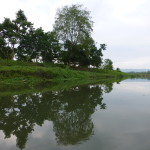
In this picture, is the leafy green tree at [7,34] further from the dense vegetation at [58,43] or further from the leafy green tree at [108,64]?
the leafy green tree at [108,64]

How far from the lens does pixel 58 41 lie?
45.9 metres

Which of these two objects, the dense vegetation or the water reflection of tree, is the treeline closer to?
the dense vegetation

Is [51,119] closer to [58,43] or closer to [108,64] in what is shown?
[58,43]

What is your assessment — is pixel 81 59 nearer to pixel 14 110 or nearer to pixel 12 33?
pixel 12 33

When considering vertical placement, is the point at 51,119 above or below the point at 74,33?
below

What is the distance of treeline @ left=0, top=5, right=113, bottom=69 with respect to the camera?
1624 inches

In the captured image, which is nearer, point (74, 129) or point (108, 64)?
point (74, 129)

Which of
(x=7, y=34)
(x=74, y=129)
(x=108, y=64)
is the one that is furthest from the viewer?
(x=108, y=64)

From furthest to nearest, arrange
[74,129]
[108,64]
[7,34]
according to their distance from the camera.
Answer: [108,64] → [7,34] → [74,129]

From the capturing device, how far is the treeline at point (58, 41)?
1624 inches

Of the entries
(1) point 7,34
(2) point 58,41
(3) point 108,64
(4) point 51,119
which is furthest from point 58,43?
(4) point 51,119

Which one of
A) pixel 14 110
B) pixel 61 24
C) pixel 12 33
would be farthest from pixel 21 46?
pixel 14 110

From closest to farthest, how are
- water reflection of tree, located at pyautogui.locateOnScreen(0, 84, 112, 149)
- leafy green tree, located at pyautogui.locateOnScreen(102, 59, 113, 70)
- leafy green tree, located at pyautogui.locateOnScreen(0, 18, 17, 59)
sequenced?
water reflection of tree, located at pyautogui.locateOnScreen(0, 84, 112, 149)
leafy green tree, located at pyautogui.locateOnScreen(0, 18, 17, 59)
leafy green tree, located at pyautogui.locateOnScreen(102, 59, 113, 70)

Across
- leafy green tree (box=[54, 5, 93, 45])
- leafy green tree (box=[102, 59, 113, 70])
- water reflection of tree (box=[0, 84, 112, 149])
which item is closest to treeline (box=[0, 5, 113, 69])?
leafy green tree (box=[54, 5, 93, 45])
